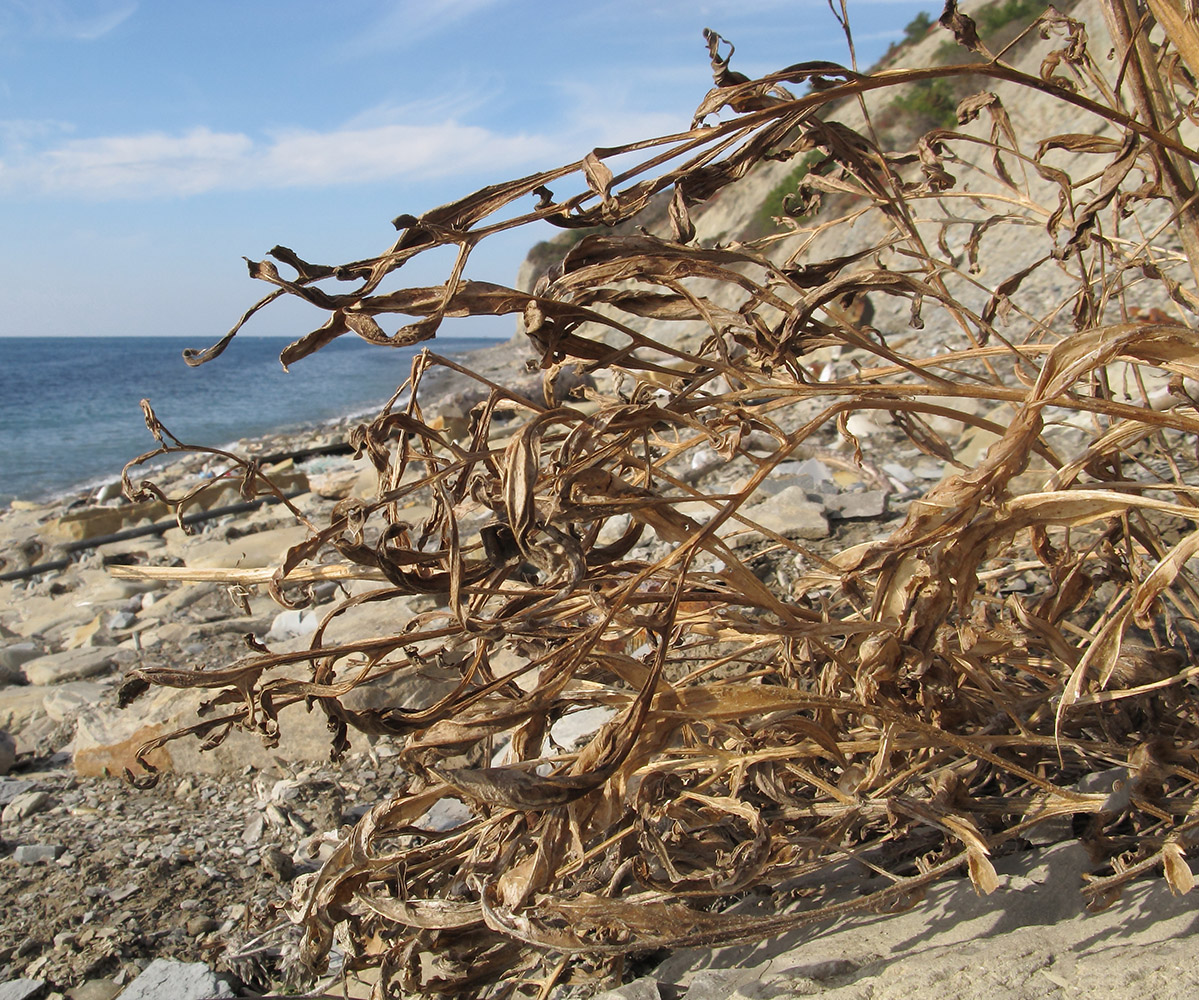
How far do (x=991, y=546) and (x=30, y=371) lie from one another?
198ft

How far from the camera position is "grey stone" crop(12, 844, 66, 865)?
238 cm

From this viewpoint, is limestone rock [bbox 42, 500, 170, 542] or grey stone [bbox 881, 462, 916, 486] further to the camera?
limestone rock [bbox 42, 500, 170, 542]

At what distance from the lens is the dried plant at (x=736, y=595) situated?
98 cm

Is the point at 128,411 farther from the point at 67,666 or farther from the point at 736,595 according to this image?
the point at 736,595

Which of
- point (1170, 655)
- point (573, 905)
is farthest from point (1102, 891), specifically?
point (573, 905)

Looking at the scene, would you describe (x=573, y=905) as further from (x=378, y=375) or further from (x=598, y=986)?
(x=378, y=375)

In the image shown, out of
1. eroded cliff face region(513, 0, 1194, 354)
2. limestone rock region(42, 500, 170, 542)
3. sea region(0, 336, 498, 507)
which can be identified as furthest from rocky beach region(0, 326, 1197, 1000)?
sea region(0, 336, 498, 507)

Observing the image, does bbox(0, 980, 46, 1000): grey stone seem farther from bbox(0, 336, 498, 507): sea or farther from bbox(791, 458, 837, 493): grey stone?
bbox(0, 336, 498, 507): sea

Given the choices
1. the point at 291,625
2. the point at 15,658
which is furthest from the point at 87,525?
the point at 291,625

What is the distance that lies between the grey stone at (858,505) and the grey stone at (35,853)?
279cm

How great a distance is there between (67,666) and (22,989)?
265 centimetres

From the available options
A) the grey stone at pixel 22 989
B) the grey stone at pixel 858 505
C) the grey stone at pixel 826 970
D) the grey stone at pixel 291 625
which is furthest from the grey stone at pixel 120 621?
the grey stone at pixel 826 970

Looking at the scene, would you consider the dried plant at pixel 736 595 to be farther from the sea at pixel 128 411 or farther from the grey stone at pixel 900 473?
the sea at pixel 128 411

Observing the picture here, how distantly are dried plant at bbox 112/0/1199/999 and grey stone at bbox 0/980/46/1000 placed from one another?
0.84 meters
